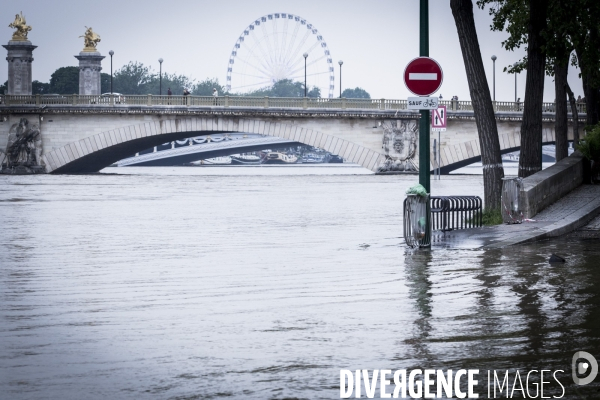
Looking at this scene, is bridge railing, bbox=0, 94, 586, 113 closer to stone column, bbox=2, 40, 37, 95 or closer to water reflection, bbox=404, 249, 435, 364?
stone column, bbox=2, 40, 37, 95

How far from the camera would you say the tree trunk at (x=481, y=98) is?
23006mm

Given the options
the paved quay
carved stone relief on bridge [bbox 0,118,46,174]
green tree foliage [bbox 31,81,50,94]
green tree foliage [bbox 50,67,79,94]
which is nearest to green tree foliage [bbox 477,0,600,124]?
the paved quay

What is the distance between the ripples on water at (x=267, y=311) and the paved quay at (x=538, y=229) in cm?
60

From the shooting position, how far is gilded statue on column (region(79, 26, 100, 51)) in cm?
9025

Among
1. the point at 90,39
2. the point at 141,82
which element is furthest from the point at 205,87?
the point at 90,39

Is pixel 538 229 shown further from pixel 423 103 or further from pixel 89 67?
pixel 89 67

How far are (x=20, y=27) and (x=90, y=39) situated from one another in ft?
24.7

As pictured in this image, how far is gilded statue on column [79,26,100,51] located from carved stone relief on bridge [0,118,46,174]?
66.6 feet

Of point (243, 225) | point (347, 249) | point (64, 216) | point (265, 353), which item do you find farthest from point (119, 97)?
point (265, 353)

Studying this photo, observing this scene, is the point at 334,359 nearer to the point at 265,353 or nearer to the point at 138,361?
the point at 265,353

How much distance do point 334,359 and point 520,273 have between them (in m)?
6.05

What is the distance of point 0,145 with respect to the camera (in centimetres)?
→ 7188

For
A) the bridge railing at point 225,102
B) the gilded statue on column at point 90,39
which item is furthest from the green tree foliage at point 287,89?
the bridge railing at point 225,102

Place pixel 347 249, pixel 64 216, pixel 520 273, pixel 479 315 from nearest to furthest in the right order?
pixel 479 315 < pixel 520 273 < pixel 347 249 < pixel 64 216
